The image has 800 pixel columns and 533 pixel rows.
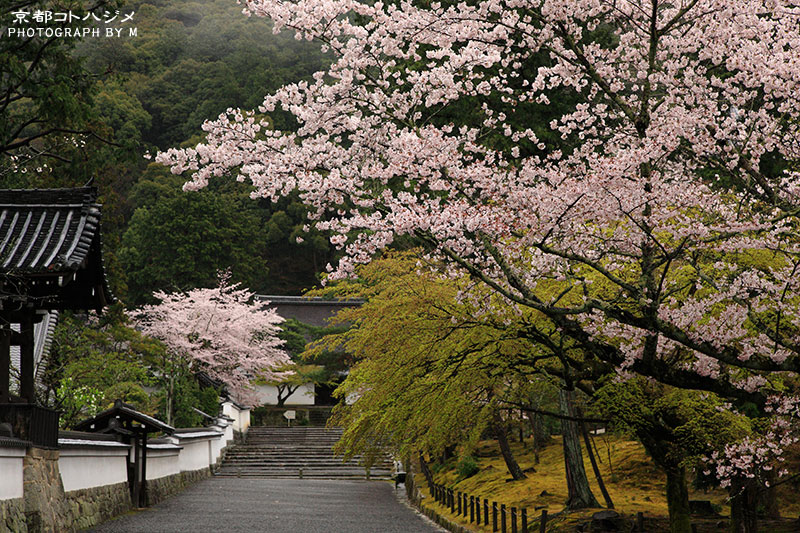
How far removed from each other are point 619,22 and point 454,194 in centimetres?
281

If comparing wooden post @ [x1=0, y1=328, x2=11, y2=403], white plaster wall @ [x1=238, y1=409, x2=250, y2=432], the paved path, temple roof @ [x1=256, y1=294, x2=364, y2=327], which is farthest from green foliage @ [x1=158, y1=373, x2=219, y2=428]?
temple roof @ [x1=256, y1=294, x2=364, y2=327]

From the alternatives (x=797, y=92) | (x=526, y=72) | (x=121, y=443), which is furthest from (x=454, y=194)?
(x=121, y=443)

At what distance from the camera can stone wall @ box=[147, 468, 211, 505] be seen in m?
18.1

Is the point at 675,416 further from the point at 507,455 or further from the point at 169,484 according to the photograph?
the point at 169,484

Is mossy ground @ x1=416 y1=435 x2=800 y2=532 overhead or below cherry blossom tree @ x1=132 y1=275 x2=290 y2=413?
below

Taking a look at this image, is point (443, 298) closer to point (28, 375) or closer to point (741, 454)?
point (741, 454)

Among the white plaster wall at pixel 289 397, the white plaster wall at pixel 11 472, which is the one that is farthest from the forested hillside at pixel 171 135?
the white plaster wall at pixel 11 472

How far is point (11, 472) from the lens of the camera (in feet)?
30.2

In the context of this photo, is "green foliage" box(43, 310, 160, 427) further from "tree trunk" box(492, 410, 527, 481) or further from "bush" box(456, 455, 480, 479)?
"tree trunk" box(492, 410, 527, 481)

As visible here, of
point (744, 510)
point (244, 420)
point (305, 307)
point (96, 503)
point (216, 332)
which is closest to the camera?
point (744, 510)

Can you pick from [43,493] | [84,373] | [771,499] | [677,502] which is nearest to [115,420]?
[84,373]

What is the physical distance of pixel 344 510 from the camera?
17.6 meters

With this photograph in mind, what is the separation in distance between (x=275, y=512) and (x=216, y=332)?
1775cm

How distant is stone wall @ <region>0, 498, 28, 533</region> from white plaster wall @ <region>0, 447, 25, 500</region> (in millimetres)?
68
